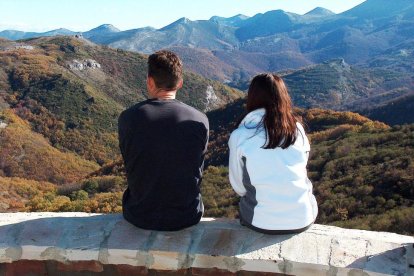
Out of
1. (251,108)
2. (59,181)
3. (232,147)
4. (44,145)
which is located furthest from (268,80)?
(44,145)

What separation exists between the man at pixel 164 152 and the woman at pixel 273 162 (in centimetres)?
32

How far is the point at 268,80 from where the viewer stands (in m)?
3.12

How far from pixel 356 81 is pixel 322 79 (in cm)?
1356

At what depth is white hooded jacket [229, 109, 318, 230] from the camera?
3.04 meters

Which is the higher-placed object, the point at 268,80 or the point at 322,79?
the point at 268,80

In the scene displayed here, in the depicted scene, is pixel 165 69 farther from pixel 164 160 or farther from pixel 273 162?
pixel 273 162

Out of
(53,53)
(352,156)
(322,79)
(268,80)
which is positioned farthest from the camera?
(322,79)

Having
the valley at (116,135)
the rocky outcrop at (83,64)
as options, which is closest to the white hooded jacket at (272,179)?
the valley at (116,135)

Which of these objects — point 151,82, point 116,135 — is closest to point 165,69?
point 151,82

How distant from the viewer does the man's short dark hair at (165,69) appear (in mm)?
3139

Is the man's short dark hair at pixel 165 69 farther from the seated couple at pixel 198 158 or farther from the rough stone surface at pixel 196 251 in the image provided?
the rough stone surface at pixel 196 251

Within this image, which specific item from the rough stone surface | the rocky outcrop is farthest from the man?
the rocky outcrop

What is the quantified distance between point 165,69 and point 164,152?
55 cm

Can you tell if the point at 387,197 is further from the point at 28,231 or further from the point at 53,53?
the point at 53,53
